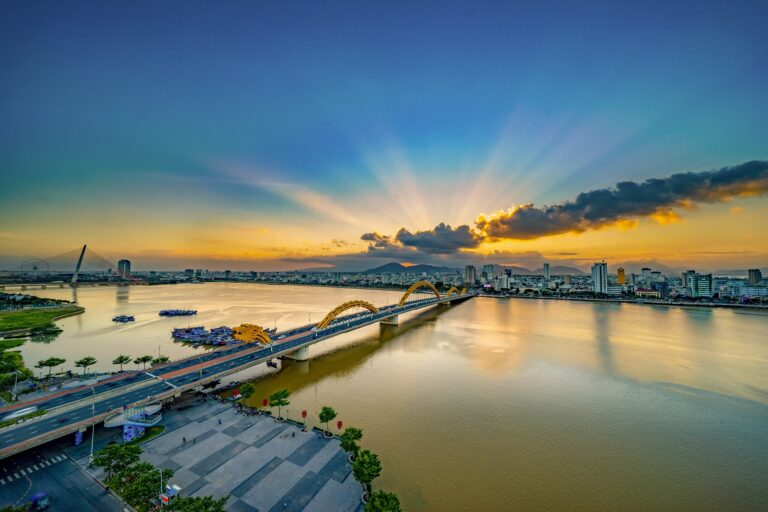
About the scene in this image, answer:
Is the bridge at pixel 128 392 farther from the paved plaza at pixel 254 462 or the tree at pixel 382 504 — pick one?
the tree at pixel 382 504

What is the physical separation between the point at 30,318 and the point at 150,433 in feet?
195

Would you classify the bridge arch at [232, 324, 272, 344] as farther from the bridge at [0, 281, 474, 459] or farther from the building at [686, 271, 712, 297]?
the building at [686, 271, 712, 297]

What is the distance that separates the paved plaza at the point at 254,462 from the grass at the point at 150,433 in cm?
32

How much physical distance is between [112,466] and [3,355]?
31285mm

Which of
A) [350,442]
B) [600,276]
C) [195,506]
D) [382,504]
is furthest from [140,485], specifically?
[600,276]

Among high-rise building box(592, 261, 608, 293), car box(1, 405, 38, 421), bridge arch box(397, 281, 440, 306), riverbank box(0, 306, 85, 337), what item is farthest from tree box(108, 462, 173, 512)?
high-rise building box(592, 261, 608, 293)

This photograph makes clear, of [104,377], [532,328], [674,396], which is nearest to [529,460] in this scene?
[674,396]

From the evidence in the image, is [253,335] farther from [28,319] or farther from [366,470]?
[28,319]

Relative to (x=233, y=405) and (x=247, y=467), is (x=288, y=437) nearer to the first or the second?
(x=247, y=467)

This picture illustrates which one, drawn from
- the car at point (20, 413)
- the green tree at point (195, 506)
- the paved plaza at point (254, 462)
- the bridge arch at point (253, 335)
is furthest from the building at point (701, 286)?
the car at point (20, 413)

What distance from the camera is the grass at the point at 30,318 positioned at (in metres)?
45.5

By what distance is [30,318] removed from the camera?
52.1 meters

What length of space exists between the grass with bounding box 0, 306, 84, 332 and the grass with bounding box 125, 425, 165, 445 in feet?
156

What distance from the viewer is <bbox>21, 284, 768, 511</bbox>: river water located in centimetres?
1359
